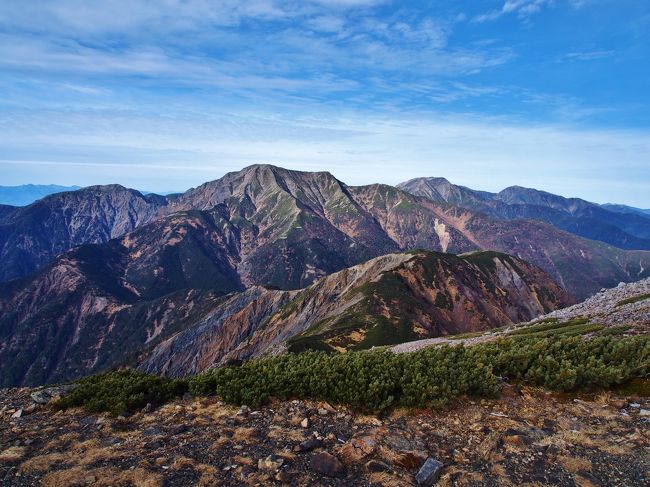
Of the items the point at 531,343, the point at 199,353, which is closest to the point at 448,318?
the point at 199,353

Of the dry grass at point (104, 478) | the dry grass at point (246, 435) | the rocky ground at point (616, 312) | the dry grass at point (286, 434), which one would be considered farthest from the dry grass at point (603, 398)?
the dry grass at point (104, 478)

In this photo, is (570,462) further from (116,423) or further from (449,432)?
(116,423)

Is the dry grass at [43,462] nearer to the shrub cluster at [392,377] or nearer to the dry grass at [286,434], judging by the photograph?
the shrub cluster at [392,377]

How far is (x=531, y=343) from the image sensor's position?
843 inches

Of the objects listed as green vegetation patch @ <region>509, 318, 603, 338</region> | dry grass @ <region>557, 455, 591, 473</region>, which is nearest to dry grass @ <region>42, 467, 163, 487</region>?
dry grass @ <region>557, 455, 591, 473</region>

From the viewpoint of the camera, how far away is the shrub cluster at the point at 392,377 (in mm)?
15898

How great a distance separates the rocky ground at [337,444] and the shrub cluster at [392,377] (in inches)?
22.1

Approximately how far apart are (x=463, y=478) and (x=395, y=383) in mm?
5002

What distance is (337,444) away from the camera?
13500 millimetres

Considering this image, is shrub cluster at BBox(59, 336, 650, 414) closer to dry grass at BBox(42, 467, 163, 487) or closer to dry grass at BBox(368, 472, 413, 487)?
dry grass at BBox(368, 472, 413, 487)

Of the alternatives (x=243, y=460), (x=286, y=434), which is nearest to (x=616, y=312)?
(x=286, y=434)

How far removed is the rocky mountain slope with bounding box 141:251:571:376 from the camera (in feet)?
378

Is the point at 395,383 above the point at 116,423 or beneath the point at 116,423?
above

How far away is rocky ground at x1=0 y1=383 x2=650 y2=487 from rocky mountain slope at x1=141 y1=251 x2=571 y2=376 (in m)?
80.7
